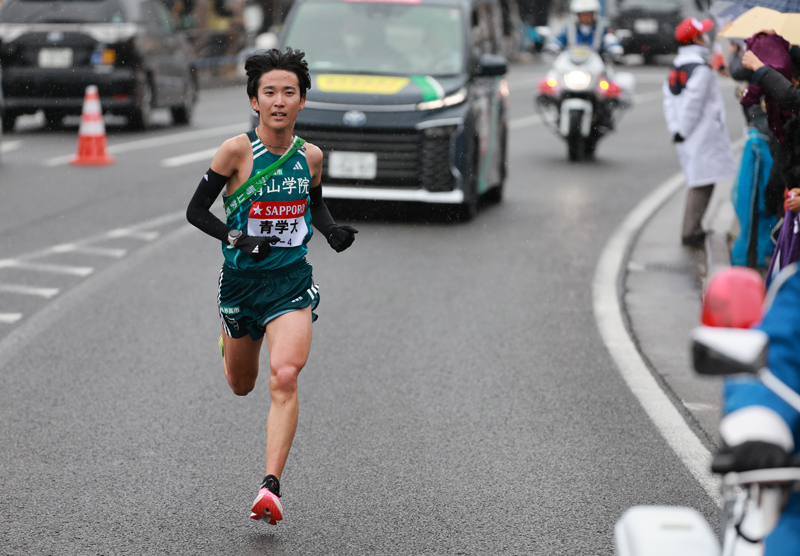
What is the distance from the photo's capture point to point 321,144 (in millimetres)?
12445

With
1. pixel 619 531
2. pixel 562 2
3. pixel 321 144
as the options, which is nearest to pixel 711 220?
pixel 321 144

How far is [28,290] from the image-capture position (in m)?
9.23

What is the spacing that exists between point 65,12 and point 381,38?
7823 mm

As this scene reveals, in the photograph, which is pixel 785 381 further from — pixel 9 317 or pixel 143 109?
pixel 143 109

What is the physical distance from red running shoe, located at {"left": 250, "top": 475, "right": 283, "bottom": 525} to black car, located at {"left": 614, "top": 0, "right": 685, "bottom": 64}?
36.0m

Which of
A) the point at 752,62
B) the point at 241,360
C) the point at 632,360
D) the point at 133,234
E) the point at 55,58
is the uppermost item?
the point at 752,62

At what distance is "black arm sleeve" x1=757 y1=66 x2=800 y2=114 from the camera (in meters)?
6.33

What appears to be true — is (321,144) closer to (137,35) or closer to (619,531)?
(137,35)

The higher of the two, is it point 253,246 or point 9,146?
point 253,246

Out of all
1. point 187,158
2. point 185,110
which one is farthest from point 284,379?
point 185,110

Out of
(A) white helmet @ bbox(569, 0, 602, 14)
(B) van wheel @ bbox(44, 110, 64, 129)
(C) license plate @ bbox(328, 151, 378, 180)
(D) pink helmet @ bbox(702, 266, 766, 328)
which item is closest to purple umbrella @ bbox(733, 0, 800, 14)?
(D) pink helmet @ bbox(702, 266, 766, 328)

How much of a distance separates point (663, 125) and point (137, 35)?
31.8ft

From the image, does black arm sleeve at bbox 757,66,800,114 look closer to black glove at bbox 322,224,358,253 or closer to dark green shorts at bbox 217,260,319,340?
black glove at bbox 322,224,358,253

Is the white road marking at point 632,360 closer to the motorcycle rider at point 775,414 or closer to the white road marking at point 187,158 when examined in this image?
the motorcycle rider at point 775,414
